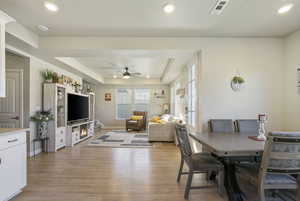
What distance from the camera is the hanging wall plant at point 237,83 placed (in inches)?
151

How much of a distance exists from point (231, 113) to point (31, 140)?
4.67 meters

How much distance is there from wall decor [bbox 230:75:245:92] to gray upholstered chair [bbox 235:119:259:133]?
2.31 ft

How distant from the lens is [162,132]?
6258mm

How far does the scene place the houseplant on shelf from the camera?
4.56 metres

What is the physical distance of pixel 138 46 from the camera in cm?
389

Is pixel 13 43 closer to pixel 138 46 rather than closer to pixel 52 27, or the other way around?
pixel 52 27

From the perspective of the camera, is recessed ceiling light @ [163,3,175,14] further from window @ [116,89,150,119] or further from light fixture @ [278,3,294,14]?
window @ [116,89,150,119]

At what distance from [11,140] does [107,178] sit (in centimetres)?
156

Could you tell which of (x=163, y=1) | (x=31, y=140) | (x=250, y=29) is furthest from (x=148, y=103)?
(x=163, y=1)

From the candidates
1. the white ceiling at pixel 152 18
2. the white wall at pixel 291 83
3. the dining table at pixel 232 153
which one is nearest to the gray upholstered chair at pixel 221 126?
the dining table at pixel 232 153

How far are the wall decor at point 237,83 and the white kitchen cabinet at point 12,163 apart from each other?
385 cm

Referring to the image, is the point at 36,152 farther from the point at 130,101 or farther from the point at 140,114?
the point at 130,101

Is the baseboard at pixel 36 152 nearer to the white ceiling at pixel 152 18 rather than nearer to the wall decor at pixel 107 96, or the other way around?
the white ceiling at pixel 152 18

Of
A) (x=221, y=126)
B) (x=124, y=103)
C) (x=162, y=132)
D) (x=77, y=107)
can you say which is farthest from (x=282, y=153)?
(x=124, y=103)
